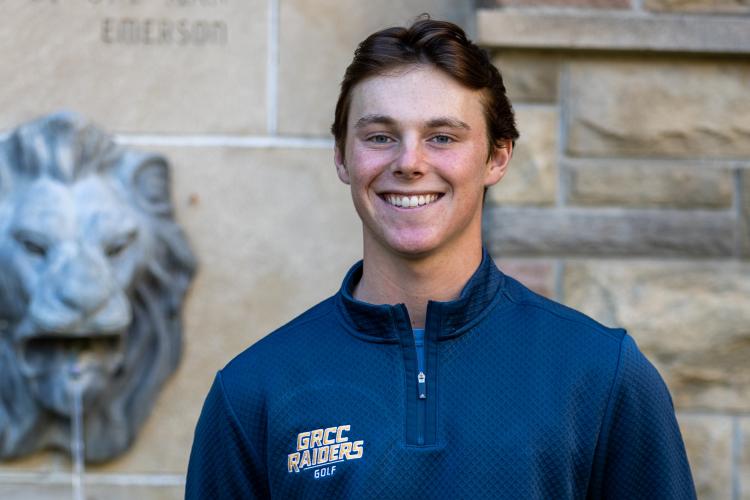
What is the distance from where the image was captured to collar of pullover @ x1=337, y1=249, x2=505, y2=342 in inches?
74.9

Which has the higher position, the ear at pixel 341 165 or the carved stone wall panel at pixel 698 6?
the carved stone wall panel at pixel 698 6

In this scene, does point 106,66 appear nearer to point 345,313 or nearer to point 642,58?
point 642,58

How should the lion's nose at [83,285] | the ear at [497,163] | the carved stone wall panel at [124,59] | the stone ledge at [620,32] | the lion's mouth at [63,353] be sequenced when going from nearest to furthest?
the ear at [497,163] < the stone ledge at [620,32] < the lion's nose at [83,285] < the lion's mouth at [63,353] < the carved stone wall panel at [124,59]

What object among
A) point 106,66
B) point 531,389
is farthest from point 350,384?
point 106,66

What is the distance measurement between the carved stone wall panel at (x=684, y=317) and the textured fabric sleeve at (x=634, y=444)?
1.35m

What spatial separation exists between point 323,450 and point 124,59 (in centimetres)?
202

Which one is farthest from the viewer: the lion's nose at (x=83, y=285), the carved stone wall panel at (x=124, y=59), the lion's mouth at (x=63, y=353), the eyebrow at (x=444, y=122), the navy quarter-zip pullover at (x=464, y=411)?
the carved stone wall panel at (x=124, y=59)

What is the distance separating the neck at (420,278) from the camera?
6.46 feet

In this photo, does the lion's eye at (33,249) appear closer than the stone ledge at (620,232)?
No

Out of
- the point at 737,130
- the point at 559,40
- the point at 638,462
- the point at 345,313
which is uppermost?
the point at 559,40

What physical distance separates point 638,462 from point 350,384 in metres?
0.46

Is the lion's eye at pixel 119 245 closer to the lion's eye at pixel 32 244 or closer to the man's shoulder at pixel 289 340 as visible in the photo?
the lion's eye at pixel 32 244

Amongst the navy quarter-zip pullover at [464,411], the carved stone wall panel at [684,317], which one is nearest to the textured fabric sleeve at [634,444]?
the navy quarter-zip pullover at [464,411]

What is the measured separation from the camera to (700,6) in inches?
127
